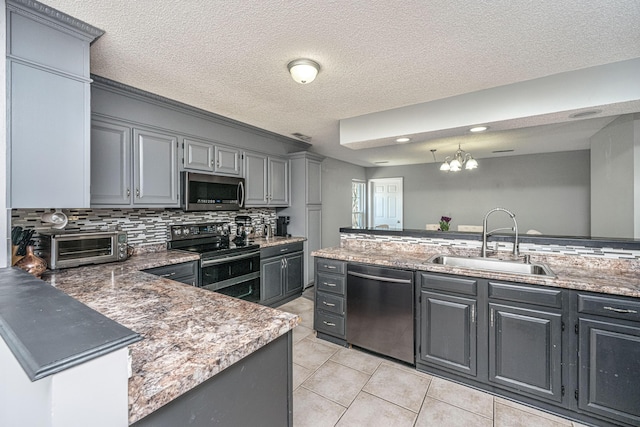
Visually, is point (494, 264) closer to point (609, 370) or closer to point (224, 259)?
point (609, 370)

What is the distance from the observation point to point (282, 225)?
441cm

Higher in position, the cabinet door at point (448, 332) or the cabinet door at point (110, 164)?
the cabinet door at point (110, 164)

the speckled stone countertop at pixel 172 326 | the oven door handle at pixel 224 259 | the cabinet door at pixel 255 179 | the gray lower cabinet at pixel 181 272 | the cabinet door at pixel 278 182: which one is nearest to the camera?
the speckled stone countertop at pixel 172 326

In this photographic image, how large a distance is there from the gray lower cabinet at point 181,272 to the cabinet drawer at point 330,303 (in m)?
1.23

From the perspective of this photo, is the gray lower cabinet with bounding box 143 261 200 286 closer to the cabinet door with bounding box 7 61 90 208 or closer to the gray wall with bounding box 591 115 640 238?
the cabinet door with bounding box 7 61 90 208

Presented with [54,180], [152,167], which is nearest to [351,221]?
[152,167]

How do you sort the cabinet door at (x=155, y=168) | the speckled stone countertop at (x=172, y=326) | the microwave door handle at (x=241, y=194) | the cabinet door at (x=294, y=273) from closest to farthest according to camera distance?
1. the speckled stone countertop at (x=172, y=326)
2. the cabinet door at (x=155, y=168)
3. the microwave door handle at (x=241, y=194)
4. the cabinet door at (x=294, y=273)

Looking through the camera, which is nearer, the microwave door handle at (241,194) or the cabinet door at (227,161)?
the cabinet door at (227,161)

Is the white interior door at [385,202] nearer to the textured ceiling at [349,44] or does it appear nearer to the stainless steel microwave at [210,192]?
the stainless steel microwave at [210,192]

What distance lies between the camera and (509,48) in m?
1.91

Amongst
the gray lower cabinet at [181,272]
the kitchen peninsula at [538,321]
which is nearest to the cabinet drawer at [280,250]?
the gray lower cabinet at [181,272]

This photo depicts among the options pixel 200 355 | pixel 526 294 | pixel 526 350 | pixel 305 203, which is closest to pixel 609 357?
pixel 526 350

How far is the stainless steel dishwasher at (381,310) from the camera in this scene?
237 cm

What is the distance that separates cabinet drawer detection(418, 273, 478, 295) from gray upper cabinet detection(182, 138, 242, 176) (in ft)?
8.20
